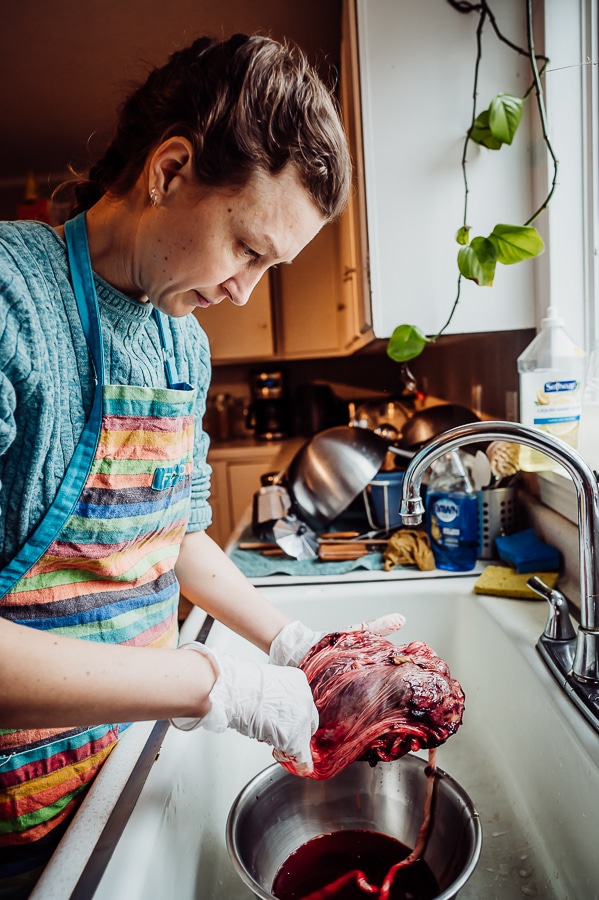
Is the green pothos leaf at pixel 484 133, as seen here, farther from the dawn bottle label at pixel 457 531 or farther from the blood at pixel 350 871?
the blood at pixel 350 871

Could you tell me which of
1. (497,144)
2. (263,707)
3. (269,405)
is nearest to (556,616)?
(263,707)

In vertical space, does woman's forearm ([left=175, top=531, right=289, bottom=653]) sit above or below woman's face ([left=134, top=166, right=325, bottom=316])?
below

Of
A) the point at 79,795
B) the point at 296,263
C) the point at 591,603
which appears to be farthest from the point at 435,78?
the point at 296,263

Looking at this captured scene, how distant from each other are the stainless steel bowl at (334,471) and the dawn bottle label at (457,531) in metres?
0.25

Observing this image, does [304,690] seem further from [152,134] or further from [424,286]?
[424,286]

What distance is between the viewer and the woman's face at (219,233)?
2.18ft

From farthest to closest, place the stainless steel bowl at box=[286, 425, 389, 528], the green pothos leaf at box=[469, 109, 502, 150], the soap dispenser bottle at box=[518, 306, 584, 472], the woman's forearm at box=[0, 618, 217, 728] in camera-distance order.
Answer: the stainless steel bowl at box=[286, 425, 389, 528]
the green pothos leaf at box=[469, 109, 502, 150]
the soap dispenser bottle at box=[518, 306, 584, 472]
the woman's forearm at box=[0, 618, 217, 728]

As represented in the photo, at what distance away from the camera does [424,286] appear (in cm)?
135

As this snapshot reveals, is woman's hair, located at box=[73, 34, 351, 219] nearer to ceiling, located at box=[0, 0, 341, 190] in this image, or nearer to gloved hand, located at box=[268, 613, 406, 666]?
gloved hand, located at box=[268, 613, 406, 666]

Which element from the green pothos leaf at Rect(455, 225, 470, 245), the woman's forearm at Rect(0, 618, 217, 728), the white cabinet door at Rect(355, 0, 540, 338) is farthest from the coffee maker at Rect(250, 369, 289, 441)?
the woman's forearm at Rect(0, 618, 217, 728)

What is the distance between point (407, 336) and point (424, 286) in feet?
0.40

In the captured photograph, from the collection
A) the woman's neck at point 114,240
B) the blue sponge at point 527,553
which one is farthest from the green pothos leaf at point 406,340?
the woman's neck at point 114,240

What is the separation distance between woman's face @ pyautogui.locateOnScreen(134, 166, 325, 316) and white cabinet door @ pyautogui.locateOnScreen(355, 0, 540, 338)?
665 millimetres

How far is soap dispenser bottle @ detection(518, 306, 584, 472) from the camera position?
1.13 meters
